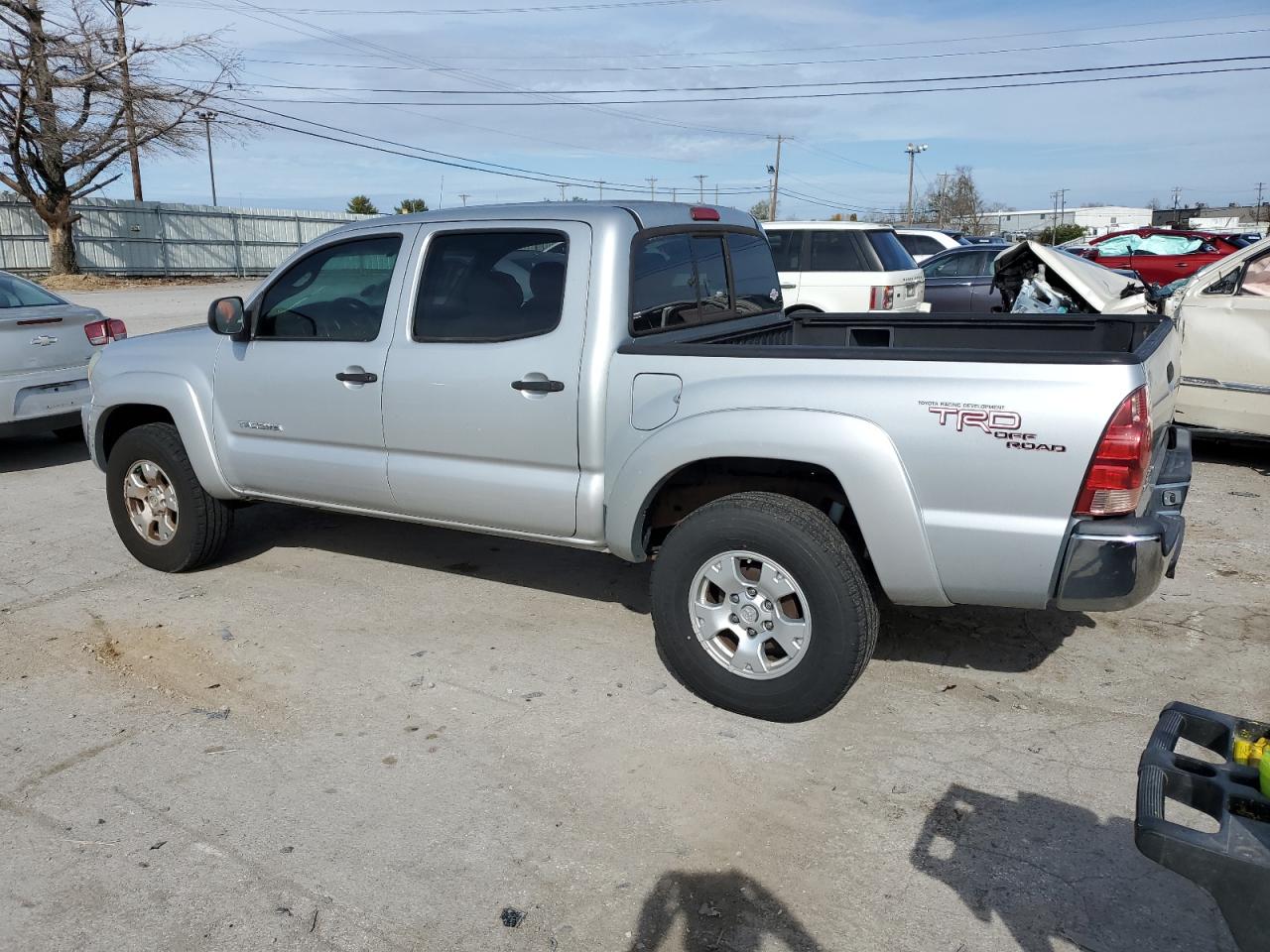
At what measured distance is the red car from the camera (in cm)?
2162

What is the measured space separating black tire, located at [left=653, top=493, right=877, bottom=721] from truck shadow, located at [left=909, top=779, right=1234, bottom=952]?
0.60 metres

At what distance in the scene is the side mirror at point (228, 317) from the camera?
16.7 ft

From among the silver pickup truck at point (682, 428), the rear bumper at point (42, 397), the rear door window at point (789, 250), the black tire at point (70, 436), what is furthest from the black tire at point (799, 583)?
the rear door window at point (789, 250)

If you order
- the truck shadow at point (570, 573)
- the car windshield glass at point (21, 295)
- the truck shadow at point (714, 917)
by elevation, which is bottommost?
the truck shadow at point (714, 917)

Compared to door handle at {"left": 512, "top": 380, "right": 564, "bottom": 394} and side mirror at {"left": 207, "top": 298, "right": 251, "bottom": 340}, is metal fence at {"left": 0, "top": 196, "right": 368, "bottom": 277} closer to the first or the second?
side mirror at {"left": 207, "top": 298, "right": 251, "bottom": 340}

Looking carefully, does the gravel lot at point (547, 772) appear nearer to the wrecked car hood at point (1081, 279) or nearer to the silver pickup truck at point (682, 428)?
the silver pickup truck at point (682, 428)

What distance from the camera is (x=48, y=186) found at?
3312 centimetres

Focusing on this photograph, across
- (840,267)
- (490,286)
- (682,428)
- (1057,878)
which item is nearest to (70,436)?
(490,286)

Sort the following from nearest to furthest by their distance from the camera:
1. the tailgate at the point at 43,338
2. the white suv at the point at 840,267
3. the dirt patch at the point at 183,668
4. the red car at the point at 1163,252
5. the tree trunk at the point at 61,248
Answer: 1. the dirt patch at the point at 183,668
2. the tailgate at the point at 43,338
3. the white suv at the point at 840,267
4. the red car at the point at 1163,252
5. the tree trunk at the point at 61,248

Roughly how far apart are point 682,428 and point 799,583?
2.38ft

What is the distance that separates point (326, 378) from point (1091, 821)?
368cm

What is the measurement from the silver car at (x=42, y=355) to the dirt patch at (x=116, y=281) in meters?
25.4

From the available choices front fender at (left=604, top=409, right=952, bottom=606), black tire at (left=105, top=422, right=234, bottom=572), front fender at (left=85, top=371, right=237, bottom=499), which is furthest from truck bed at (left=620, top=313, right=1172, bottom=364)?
black tire at (left=105, top=422, right=234, bottom=572)

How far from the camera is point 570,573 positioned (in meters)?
5.75
